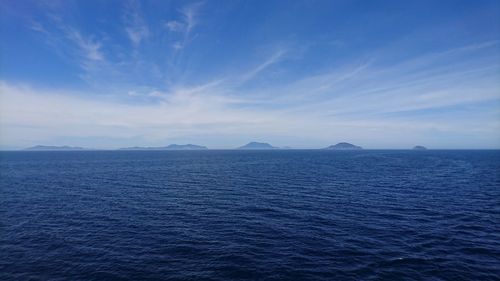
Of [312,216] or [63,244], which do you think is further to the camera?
[312,216]

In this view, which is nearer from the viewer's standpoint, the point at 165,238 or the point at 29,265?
the point at 29,265

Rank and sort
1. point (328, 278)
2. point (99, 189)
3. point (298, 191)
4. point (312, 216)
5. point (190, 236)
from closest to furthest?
point (328, 278), point (190, 236), point (312, 216), point (298, 191), point (99, 189)

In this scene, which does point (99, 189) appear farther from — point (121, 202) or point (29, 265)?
point (29, 265)

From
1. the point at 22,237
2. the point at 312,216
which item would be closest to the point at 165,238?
the point at 22,237

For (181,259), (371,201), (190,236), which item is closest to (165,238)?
(190,236)

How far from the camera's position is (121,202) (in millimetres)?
57156

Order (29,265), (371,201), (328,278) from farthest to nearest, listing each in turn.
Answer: (371,201) < (29,265) < (328,278)

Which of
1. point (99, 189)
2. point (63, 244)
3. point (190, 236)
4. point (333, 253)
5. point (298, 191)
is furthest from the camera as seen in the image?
point (99, 189)

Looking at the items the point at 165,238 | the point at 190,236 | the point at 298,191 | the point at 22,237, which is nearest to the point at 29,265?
the point at 22,237

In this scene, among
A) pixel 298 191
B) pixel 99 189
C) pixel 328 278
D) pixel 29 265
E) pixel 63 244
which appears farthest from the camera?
pixel 99 189

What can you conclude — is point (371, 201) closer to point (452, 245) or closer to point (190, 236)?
point (452, 245)

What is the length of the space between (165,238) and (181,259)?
710 cm

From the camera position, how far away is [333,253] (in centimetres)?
3166

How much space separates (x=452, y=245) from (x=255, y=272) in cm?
2448
